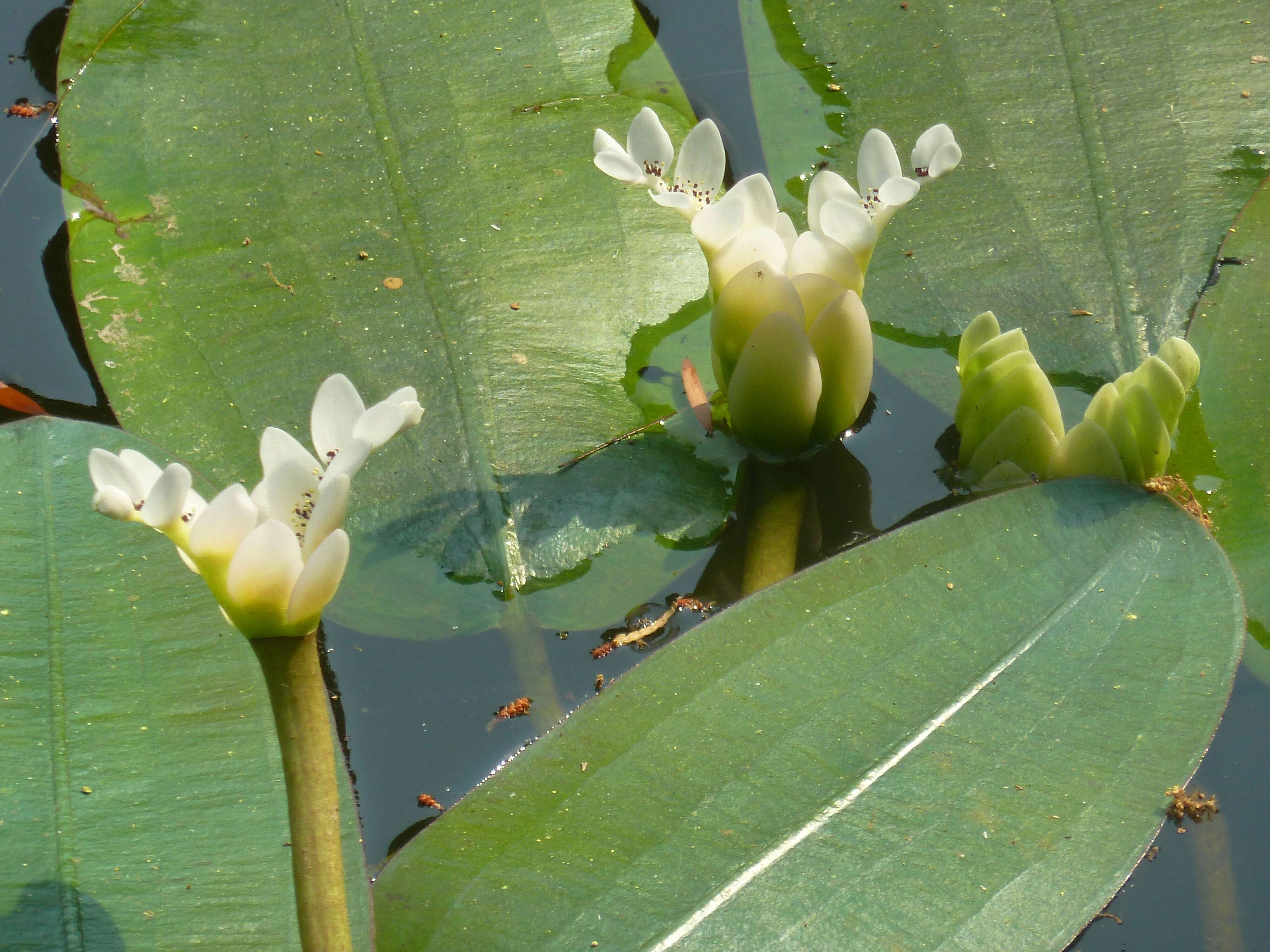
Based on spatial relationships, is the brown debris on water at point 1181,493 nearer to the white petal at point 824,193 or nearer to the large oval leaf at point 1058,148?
the large oval leaf at point 1058,148

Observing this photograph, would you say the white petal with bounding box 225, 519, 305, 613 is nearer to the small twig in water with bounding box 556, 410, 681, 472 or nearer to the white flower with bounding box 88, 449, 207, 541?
the white flower with bounding box 88, 449, 207, 541

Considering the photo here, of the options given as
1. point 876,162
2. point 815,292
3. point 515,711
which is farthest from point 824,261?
point 515,711

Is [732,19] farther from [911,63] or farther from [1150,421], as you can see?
[1150,421]

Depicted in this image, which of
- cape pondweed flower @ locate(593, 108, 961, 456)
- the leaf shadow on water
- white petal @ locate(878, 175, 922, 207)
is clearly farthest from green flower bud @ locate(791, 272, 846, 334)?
the leaf shadow on water

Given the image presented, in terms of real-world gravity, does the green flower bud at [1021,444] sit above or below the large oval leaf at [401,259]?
below

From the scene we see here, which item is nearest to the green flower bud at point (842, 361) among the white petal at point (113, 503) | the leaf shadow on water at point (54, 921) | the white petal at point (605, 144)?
the white petal at point (605, 144)

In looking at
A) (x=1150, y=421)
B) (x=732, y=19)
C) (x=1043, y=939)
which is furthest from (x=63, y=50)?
(x=1043, y=939)
